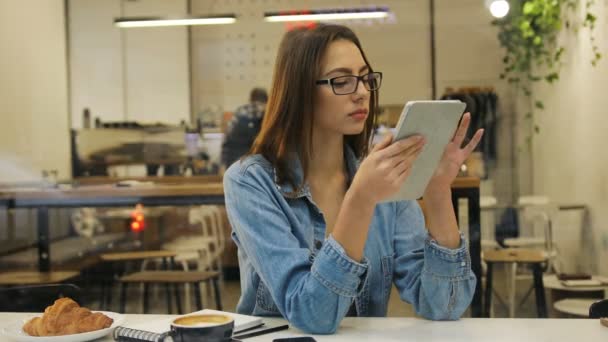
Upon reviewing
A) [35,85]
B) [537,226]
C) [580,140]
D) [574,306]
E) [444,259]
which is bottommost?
[574,306]

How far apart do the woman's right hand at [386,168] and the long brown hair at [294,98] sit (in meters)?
0.28

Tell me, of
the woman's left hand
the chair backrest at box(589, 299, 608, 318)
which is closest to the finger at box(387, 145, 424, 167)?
the woman's left hand

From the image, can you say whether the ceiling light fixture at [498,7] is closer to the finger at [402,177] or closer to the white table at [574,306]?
the white table at [574,306]

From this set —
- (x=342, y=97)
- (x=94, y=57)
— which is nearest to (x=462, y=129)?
(x=342, y=97)

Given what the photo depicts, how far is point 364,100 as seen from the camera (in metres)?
1.51

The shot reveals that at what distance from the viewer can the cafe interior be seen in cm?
347

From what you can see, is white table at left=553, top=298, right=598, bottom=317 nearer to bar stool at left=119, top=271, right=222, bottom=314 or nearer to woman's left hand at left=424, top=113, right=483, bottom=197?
bar stool at left=119, top=271, right=222, bottom=314

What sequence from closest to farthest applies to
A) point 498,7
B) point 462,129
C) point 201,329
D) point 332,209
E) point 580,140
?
1. point 201,329
2. point 462,129
3. point 332,209
4. point 580,140
5. point 498,7

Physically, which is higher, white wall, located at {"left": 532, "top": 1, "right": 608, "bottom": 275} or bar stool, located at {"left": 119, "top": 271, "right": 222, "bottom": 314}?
white wall, located at {"left": 532, "top": 1, "right": 608, "bottom": 275}

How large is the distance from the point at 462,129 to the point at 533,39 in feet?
8.67

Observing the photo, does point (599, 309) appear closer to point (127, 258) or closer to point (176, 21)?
point (127, 258)

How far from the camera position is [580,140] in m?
3.52

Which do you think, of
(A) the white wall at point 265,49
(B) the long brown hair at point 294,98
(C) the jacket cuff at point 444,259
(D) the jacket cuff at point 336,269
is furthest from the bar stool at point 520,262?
(D) the jacket cuff at point 336,269

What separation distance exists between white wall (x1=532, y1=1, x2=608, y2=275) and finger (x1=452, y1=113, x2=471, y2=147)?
2.20 metres
